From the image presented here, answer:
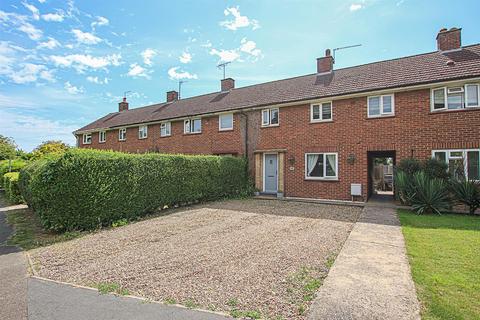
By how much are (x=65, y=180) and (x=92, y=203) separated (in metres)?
0.97

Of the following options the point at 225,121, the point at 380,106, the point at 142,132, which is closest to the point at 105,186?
the point at 225,121

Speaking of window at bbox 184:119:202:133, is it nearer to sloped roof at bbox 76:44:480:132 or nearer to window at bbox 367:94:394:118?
sloped roof at bbox 76:44:480:132

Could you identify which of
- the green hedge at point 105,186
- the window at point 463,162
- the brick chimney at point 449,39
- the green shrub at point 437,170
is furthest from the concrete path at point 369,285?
the brick chimney at point 449,39

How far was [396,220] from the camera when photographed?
8.54 meters

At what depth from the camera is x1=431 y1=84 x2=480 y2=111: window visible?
1070cm

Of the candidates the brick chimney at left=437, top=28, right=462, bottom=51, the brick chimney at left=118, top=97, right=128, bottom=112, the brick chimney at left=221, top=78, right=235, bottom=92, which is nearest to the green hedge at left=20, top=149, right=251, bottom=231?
the brick chimney at left=221, top=78, right=235, bottom=92

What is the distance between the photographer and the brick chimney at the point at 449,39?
13125mm

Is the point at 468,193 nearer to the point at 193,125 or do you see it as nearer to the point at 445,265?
the point at 445,265

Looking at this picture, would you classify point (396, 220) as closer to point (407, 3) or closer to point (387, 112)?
point (387, 112)

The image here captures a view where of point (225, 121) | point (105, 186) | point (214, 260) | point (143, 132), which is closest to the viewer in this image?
point (214, 260)

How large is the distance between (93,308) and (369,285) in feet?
12.4

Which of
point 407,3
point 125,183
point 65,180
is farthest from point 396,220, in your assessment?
point 65,180

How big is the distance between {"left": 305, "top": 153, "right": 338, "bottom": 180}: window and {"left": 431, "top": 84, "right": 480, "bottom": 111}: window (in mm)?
4629

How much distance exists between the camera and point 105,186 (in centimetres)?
838
